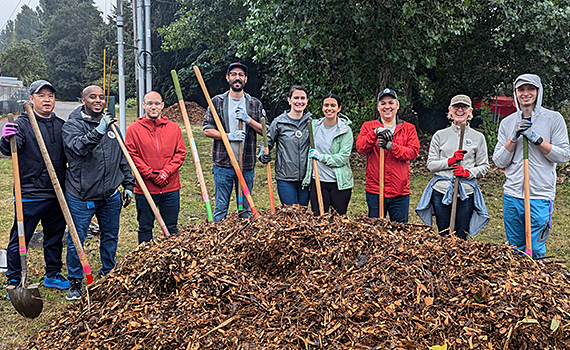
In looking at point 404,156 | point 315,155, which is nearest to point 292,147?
point 315,155

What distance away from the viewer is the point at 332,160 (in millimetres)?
4629

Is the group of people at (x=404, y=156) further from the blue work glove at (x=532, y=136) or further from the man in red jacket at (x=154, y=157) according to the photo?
the man in red jacket at (x=154, y=157)

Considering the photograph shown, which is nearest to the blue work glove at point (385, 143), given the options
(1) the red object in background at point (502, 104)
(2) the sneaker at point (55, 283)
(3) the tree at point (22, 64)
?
(2) the sneaker at point (55, 283)

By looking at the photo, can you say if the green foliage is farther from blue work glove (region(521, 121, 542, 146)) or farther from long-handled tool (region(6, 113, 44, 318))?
long-handled tool (region(6, 113, 44, 318))

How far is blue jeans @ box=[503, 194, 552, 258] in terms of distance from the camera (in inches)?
153

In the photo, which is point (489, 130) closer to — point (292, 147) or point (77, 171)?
point (292, 147)

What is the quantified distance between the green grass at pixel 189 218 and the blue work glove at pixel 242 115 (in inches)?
86.3

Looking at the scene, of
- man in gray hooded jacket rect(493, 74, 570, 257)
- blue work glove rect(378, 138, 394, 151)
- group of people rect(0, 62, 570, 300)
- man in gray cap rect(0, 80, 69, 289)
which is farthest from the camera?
blue work glove rect(378, 138, 394, 151)

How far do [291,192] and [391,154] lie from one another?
110 cm

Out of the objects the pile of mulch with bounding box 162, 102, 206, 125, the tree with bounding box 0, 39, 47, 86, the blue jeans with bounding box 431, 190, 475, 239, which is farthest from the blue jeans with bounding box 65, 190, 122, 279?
the tree with bounding box 0, 39, 47, 86

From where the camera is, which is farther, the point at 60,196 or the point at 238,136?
the point at 238,136

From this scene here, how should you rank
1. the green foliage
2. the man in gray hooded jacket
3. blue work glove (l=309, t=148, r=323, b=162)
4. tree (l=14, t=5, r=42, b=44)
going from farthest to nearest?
tree (l=14, t=5, r=42, b=44) < the green foliage < blue work glove (l=309, t=148, r=323, b=162) < the man in gray hooded jacket

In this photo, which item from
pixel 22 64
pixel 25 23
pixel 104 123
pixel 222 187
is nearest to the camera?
pixel 104 123

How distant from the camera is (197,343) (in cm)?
259
